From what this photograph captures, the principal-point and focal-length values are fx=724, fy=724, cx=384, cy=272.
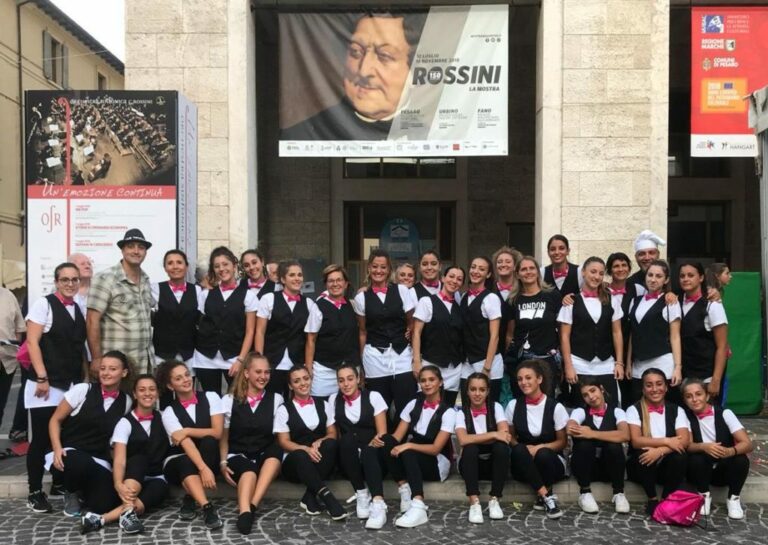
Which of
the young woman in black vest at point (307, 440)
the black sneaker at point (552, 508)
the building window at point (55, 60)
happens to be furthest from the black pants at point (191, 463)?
the building window at point (55, 60)

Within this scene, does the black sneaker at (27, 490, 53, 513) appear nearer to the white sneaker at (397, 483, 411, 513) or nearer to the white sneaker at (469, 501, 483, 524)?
the white sneaker at (397, 483, 411, 513)

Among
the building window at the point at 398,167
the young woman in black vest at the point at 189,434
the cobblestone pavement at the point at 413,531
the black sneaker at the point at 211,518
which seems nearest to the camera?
the cobblestone pavement at the point at 413,531

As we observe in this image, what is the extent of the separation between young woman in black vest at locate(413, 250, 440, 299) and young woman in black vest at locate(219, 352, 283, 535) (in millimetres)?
1433

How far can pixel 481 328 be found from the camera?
573 cm

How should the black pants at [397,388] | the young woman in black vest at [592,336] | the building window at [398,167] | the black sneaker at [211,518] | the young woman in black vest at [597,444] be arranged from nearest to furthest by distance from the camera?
the black sneaker at [211,518] → the young woman in black vest at [597,444] → the young woman in black vest at [592,336] → the black pants at [397,388] → the building window at [398,167]

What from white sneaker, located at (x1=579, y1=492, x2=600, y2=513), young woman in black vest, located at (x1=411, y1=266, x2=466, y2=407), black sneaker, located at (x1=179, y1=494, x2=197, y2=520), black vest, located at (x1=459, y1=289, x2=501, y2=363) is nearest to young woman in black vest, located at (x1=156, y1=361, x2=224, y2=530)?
black sneaker, located at (x1=179, y1=494, x2=197, y2=520)

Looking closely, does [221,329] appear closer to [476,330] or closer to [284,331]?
[284,331]

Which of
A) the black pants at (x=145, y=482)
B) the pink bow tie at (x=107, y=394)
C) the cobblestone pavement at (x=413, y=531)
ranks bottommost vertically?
the cobblestone pavement at (x=413, y=531)

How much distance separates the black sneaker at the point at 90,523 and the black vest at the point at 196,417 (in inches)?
26.4

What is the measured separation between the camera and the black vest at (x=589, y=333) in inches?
221

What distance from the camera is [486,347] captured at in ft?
18.8

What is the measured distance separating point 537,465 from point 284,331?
218cm

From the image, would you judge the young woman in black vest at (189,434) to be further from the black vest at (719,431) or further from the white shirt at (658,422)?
the black vest at (719,431)

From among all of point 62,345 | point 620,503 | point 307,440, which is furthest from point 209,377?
point 620,503
